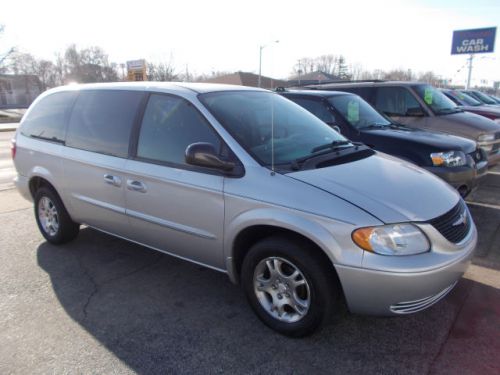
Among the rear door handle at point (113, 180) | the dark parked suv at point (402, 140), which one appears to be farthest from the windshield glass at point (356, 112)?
the rear door handle at point (113, 180)

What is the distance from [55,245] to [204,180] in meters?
2.63

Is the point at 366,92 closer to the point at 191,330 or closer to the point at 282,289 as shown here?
the point at 282,289

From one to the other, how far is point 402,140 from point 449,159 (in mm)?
627

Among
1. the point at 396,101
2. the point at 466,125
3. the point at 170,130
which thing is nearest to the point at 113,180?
the point at 170,130

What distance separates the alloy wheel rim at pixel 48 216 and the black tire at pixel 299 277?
8.93 feet

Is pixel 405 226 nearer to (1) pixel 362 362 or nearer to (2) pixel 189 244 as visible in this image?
(1) pixel 362 362

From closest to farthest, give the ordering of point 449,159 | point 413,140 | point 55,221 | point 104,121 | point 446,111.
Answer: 1. point 104,121
2. point 55,221
3. point 449,159
4. point 413,140
5. point 446,111

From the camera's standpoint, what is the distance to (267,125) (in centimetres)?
351

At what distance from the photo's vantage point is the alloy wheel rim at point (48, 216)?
464 centimetres

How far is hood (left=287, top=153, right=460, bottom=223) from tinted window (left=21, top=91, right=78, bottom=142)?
2.80 metres

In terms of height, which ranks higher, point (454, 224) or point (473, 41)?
point (473, 41)

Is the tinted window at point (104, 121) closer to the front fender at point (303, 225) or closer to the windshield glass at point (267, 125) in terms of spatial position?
the windshield glass at point (267, 125)

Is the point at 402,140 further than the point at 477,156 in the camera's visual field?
No

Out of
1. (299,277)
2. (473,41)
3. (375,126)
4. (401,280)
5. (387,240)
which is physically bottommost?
(299,277)
